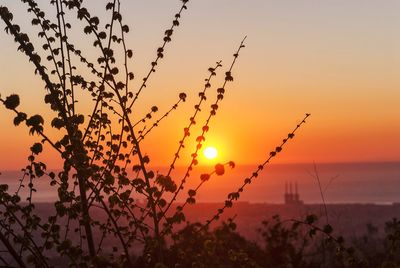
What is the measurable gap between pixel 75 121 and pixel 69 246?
143 cm

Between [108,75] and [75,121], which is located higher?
[108,75]

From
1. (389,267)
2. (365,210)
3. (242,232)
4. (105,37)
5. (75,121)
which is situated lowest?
(389,267)

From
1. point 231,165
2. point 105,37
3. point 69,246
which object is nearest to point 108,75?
point 105,37

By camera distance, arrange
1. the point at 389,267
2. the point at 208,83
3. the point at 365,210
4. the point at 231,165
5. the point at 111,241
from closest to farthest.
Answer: the point at 389,267
the point at 231,165
the point at 208,83
the point at 111,241
the point at 365,210

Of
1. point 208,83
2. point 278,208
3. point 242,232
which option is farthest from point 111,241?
point 208,83

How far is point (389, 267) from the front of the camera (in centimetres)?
496

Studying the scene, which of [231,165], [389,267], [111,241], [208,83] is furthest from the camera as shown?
[111,241]

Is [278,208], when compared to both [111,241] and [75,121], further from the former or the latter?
[75,121]

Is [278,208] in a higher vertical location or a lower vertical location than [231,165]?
higher

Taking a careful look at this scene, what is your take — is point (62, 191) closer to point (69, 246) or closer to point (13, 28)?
point (69, 246)

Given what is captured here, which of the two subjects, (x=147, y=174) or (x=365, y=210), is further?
(x=365, y=210)

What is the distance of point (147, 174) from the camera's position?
19.7 ft

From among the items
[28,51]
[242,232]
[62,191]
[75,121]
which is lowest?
[62,191]

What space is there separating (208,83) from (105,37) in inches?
49.9
